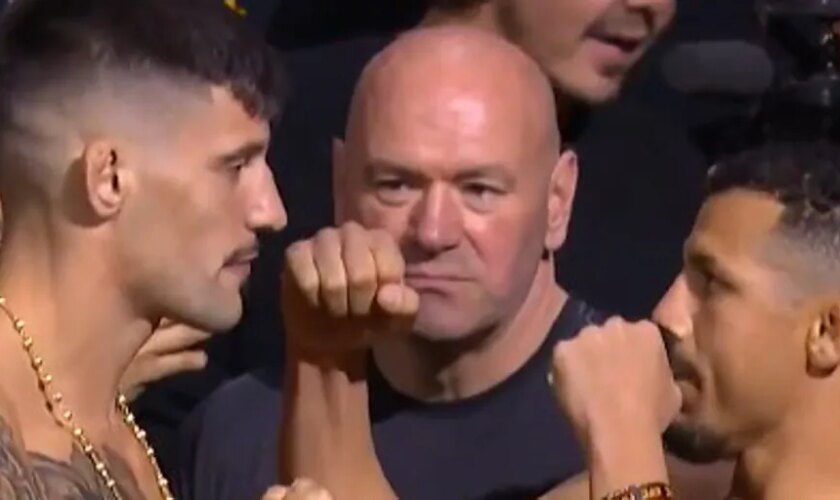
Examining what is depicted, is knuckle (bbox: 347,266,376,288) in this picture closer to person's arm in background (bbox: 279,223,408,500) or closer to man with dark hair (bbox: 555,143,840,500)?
person's arm in background (bbox: 279,223,408,500)

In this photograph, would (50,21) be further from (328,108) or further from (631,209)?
(631,209)

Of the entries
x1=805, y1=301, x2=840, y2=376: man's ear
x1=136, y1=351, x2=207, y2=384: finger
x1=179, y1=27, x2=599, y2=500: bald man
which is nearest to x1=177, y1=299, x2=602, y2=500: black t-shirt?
x1=179, y1=27, x2=599, y2=500: bald man

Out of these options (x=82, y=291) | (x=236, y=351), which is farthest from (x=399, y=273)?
(x=236, y=351)

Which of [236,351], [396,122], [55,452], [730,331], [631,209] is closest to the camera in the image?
[55,452]

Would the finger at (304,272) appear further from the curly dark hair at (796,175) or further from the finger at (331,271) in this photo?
the curly dark hair at (796,175)

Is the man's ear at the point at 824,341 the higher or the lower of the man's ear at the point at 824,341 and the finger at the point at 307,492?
the lower

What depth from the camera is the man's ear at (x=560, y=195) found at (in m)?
1.41

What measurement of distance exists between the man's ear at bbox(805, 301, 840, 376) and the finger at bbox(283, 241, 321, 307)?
0.29 m

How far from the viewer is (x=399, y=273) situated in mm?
1118

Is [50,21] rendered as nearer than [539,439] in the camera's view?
Yes

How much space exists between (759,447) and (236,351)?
575mm

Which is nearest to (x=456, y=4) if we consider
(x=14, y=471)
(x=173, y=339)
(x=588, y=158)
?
(x=588, y=158)

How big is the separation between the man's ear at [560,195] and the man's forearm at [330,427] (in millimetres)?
251

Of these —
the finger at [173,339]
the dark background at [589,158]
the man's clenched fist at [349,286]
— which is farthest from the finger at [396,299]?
the dark background at [589,158]
